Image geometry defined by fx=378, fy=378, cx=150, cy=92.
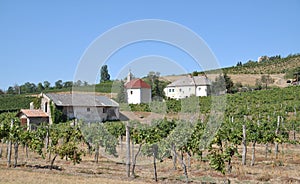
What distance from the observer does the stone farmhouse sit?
43.4 meters

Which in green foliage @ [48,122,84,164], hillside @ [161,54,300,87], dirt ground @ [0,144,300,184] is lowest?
dirt ground @ [0,144,300,184]

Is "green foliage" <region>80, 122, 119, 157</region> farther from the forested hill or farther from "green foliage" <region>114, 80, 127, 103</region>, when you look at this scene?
the forested hill

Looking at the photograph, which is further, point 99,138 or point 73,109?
point 73,109

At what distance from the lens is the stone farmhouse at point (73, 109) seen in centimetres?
4338

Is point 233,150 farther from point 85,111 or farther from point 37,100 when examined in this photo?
point 37,100

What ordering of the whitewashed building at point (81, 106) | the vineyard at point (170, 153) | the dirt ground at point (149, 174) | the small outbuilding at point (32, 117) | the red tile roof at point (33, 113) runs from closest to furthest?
1. the dirt ground at point (149, 174)
2. the vineyard at point (170, 153)
3. the whitewashed building at point (81, 106)
4. the small outbuilding at point (32, 117)
5. the red tile roof at point (33, 113)

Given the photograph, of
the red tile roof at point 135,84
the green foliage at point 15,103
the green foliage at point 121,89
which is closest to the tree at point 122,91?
the green foliage at point 121,89

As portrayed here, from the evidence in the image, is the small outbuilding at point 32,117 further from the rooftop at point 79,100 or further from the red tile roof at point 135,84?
the red tile roof at point 135,84

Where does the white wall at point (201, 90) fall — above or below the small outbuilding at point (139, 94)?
above

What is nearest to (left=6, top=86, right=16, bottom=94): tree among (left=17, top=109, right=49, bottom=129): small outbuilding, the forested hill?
the forested hill

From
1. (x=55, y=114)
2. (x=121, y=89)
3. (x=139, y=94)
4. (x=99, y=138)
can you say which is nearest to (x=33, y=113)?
(x=55, y=114)

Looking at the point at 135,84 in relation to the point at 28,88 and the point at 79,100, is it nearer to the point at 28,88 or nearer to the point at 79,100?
the point at 79,100

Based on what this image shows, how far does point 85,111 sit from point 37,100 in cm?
950

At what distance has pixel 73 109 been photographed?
1859 inches
